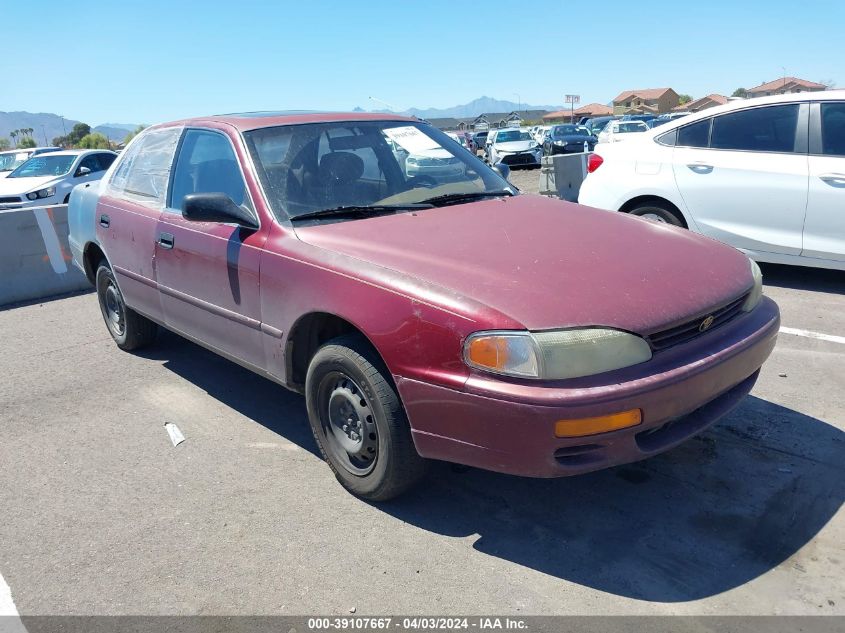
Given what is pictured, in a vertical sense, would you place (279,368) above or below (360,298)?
below

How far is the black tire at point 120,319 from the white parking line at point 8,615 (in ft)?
9.12

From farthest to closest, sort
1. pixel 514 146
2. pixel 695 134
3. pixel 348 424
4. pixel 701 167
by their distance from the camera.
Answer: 1. pixel 514 146
2. pixel 695 134
3. pixel 701 167
4. pixel 348 424

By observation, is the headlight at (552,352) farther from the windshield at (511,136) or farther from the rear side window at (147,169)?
the windshield at (511,136)

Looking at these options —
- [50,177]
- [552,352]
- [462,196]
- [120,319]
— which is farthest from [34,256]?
[552,352]

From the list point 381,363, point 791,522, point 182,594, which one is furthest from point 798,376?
point 182,594

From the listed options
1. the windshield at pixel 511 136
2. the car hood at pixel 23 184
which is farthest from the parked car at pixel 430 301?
the windshield at pixel 511 136

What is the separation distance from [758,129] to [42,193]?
12.2 meters

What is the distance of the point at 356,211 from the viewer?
3.71m

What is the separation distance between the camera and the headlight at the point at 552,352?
2.59 meters

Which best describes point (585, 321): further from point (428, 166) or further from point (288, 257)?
point (428, 166)

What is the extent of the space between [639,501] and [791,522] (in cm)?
61

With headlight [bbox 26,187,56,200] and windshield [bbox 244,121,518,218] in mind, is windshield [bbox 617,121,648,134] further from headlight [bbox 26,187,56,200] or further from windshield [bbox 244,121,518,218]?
windshield [bbox 244,121,518,218]

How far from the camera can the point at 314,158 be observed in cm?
392

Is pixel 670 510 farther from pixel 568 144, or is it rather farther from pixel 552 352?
pixel 568 144
